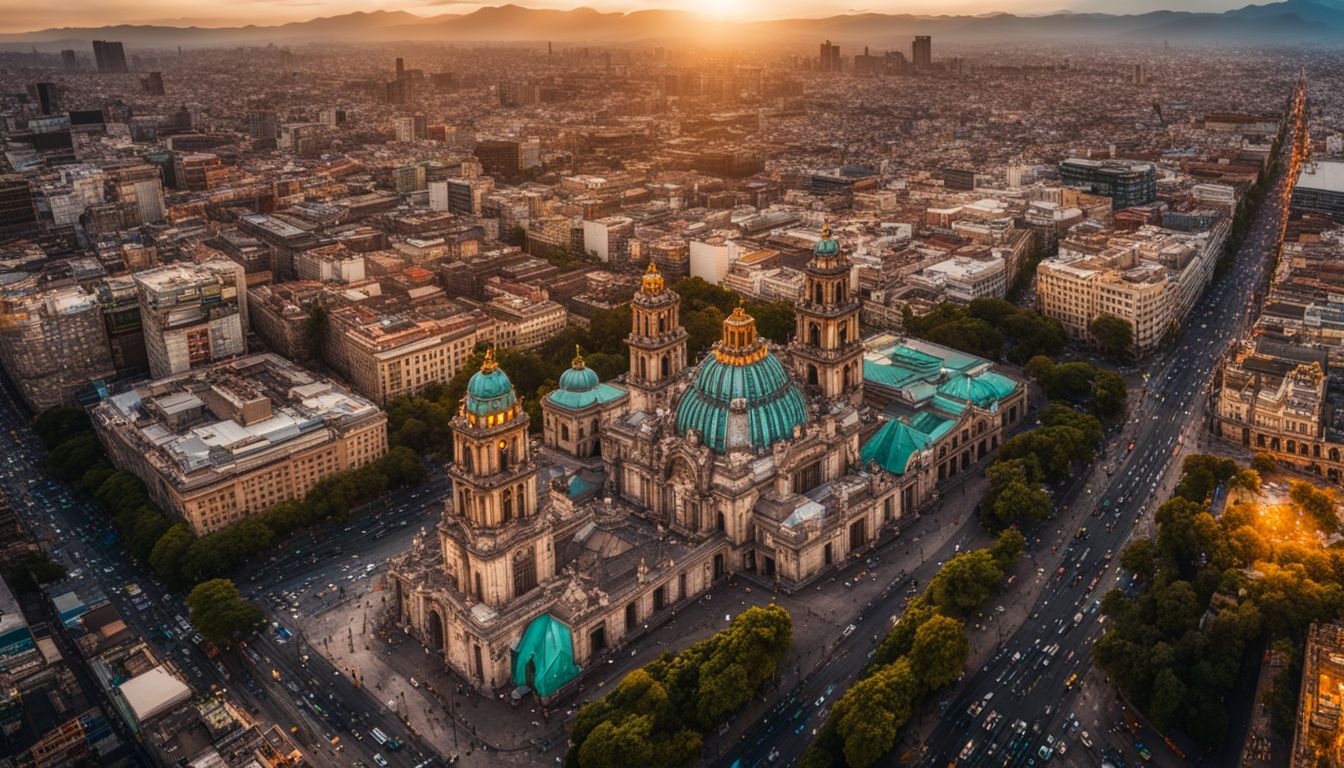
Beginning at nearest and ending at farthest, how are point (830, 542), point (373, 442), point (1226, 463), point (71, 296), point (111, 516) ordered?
point (830, 542), point (1226, 463), point (111, 516), point (373, 442), point (71, 296)

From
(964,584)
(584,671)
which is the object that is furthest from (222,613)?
(964,584)

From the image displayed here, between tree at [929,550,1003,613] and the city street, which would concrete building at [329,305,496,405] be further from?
tree at [929,550,1003,613]

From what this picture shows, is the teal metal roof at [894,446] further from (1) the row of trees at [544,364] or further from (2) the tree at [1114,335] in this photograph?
(2) the tree at [1114,335]

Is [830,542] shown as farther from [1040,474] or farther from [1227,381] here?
[1227,381]

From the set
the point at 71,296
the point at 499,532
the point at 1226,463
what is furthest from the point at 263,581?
the point at 1226,463

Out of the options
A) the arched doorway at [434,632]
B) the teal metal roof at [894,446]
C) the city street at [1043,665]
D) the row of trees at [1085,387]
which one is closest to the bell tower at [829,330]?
the teal metal roof at [894,446]

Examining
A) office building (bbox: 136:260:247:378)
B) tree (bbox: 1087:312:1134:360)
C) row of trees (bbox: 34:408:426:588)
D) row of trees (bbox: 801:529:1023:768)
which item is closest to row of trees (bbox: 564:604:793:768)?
row of trees (bbox: 801:529:1023:768)
